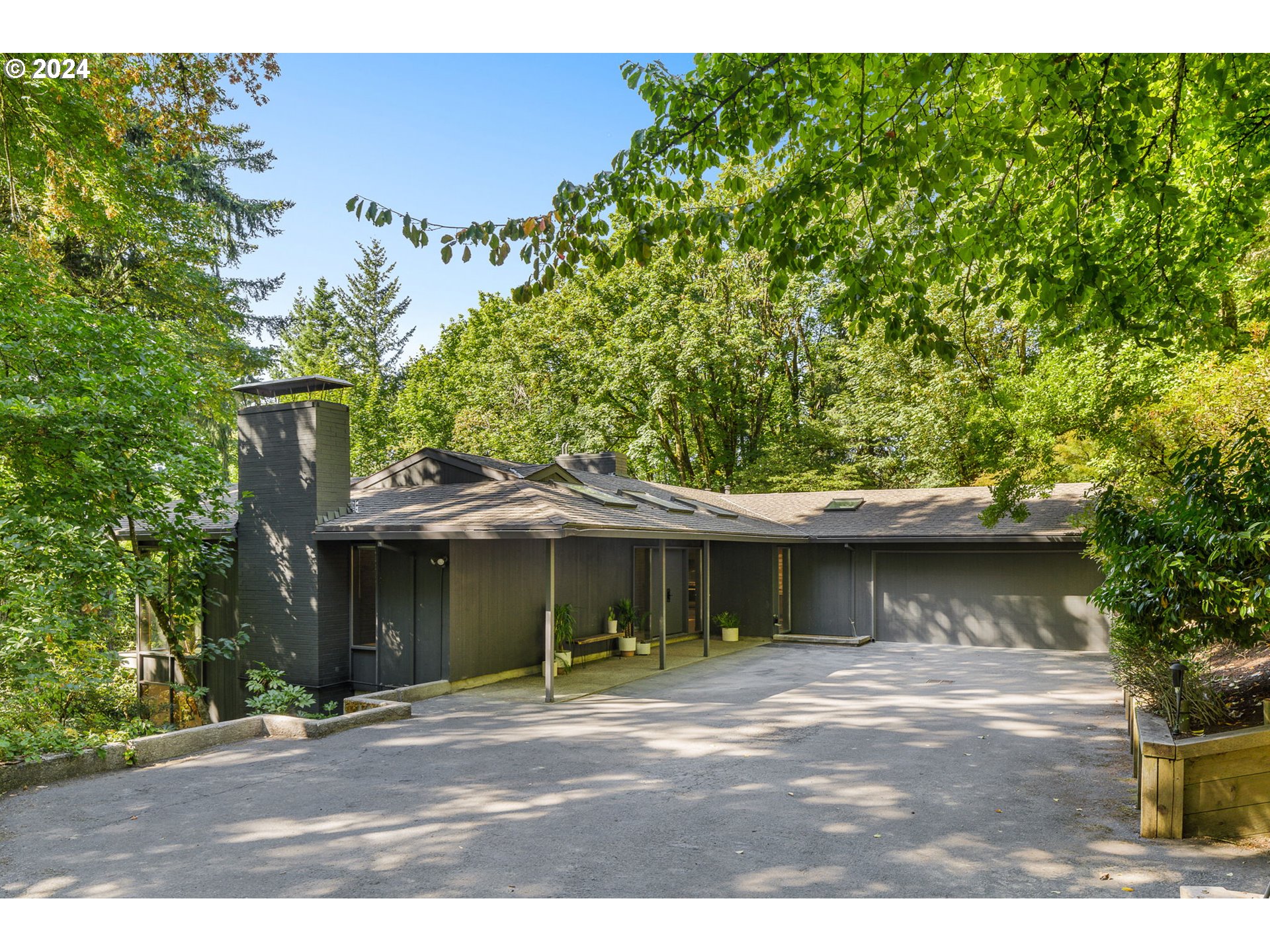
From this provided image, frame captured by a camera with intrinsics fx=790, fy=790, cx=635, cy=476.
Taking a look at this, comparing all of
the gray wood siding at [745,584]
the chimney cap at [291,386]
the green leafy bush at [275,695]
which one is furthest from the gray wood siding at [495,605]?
the gray wood siding at [745,584]

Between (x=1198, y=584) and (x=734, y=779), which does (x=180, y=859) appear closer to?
(x=734, y=779)

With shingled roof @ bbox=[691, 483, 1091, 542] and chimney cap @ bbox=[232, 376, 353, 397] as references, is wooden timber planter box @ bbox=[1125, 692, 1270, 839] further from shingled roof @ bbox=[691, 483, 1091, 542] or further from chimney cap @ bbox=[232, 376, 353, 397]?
shingled roof @ bbox=[691, 483, 1091, 542]

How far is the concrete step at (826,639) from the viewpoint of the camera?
49.8 feet

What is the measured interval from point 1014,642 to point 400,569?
11.4 meters

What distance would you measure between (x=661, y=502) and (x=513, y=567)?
382 centimetres

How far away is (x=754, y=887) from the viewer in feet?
12.8

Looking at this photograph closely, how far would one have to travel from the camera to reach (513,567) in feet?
36.6

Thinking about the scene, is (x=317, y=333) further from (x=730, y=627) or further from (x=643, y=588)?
(x=730, y=627)

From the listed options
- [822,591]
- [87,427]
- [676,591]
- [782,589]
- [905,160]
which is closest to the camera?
[905,160]

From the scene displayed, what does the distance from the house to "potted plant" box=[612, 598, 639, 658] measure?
228 mm

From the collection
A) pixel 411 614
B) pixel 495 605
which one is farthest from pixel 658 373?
pixel 411 614

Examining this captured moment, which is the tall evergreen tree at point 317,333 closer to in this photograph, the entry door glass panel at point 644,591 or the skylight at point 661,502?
the skylight at point 661,502

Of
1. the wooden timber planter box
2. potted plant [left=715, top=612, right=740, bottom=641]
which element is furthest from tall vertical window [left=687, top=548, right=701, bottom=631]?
the wooden timber planter box

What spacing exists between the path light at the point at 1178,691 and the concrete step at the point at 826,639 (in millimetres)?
9911
